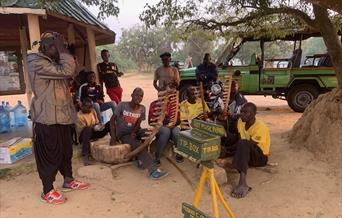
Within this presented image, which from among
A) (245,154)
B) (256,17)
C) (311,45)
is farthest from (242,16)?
(311,45)

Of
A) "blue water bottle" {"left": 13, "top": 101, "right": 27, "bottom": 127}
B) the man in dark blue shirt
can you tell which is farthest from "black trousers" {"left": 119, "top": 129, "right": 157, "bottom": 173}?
"blue water bottle" {"left": 13, "top": 101, "right": 27, "bottom": 127}

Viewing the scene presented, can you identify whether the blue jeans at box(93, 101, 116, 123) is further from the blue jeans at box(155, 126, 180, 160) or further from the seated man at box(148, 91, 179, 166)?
the blue jeans at box(155, 126, 180, 160)

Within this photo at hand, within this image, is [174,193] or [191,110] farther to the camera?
[191,110]

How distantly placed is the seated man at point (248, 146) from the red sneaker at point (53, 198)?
1.91 meters

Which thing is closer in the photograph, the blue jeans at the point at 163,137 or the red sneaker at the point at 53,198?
the red sneaker at the point at 53,198

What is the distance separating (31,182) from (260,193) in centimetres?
285

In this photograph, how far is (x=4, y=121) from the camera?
746 cm

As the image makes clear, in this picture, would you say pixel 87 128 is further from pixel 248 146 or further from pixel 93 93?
pixel 248 146

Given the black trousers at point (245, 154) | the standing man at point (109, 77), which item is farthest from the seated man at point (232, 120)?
the standing man at point (109, 77)

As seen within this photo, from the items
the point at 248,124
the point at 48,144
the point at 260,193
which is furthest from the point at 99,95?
the point at 260,193

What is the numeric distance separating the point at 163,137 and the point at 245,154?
4.36ft

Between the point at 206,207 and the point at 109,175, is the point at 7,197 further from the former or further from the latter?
the point at 206,207

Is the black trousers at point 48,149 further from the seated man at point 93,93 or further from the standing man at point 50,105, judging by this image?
the seated man at point 93,93

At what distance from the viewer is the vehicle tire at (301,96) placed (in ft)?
32.1
